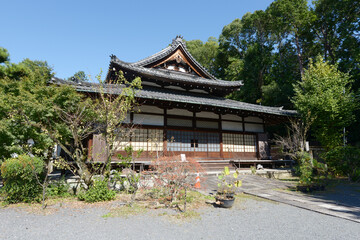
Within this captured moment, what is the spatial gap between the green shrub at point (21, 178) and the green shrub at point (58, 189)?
0.49 m

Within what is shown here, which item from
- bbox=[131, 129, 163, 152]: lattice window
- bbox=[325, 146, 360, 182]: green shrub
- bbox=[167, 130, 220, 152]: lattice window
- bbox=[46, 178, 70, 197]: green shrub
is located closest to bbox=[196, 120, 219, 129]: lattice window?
bbox=[167, 130, 220, 152]: lattice window

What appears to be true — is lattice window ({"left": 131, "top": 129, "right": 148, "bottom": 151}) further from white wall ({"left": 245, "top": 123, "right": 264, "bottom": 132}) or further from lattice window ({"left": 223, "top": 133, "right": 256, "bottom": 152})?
white wall ({"left": 245, "top": 123, "right": 264, "bottom": 132})

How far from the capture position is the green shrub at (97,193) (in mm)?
6152

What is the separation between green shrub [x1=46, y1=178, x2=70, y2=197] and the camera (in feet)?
22.0

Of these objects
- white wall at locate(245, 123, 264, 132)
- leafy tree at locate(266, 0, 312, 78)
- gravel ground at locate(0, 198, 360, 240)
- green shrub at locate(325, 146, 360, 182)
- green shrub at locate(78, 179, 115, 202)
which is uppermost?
leafy tree at locate(266, 0, 312, 78)

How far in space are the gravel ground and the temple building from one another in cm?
501

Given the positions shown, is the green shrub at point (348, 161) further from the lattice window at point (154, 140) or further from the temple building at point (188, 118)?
the lattice window at point (154, 140)

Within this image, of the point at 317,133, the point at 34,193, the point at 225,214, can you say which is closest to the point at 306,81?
the point at 317,133

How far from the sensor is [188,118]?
12758 millimetres

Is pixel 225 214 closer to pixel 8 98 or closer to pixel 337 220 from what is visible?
pixel 337 220

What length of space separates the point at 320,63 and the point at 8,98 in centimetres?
1902

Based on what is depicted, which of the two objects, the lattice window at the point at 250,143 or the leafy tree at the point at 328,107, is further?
the lattice window at the point at 250,143

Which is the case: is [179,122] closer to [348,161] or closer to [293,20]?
[348,161]

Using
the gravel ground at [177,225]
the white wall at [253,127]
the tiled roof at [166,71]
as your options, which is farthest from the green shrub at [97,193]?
the white wall at [253,127]
